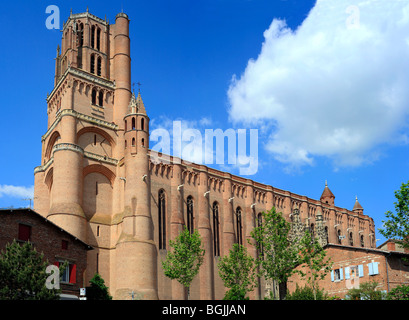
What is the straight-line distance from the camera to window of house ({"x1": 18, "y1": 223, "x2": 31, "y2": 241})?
37.7 m

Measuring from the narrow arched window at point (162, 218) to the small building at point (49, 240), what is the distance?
17762 millimetres

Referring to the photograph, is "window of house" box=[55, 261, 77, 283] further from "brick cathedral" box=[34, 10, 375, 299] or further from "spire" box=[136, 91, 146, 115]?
"spire" box=[136, 91, 146, 115]

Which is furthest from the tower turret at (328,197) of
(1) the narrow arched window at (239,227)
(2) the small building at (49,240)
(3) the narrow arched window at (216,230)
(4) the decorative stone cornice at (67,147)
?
(2) the small building at (49,240)

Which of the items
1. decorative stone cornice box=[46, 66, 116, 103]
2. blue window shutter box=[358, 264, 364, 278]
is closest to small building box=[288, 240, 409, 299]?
blue window shutter box=[358, 264, 364, 278]

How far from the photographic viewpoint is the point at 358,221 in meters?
94.9

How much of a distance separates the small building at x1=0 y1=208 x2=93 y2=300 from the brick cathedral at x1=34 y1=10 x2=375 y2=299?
1147cm

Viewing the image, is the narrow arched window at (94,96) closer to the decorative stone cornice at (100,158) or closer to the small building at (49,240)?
the decorative stone cornice at (100,158)

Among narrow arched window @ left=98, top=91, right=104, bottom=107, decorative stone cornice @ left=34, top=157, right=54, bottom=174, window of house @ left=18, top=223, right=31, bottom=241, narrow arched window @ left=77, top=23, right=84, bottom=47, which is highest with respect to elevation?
narrow arched window @ left=77, top=23, right=84, bottom=47

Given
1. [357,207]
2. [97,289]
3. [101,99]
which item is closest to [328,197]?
[357,207]

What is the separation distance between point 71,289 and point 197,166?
3021 centimetres

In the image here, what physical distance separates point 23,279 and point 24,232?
10206 millimetres
